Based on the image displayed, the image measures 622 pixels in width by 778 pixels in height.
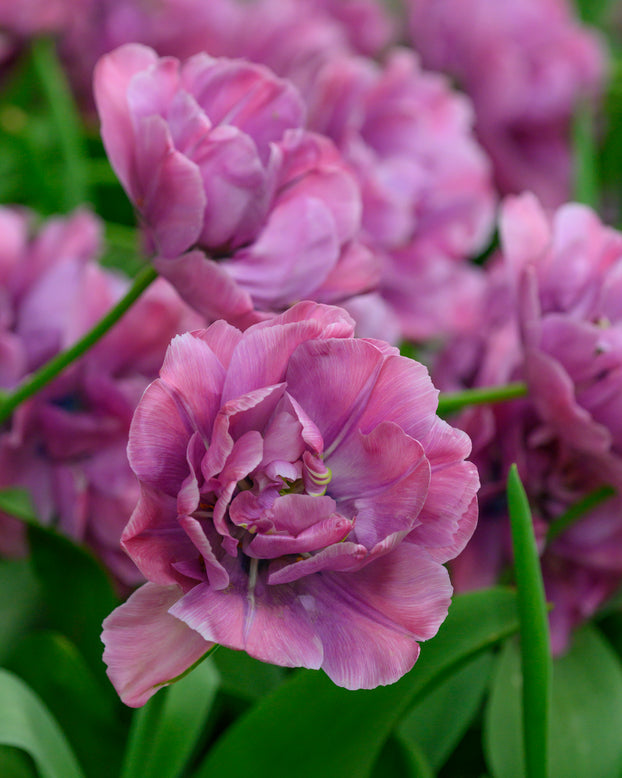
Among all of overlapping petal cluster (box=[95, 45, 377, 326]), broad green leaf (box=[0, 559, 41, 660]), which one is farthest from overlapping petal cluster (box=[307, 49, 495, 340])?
broad green leaf (box=[0, 559, 41, 660])

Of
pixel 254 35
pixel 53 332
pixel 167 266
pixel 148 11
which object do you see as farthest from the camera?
pixel 148 11

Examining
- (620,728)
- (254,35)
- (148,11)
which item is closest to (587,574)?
(620,728)

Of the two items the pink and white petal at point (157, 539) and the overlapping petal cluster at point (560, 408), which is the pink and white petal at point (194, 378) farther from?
the overlapping petal cluster at point (560, 408)

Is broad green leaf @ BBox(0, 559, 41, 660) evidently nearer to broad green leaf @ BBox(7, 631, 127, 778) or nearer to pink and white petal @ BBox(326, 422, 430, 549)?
broad green leaf @ BBox(7, 631, 127, 778)

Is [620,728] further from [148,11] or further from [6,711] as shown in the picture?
[148,11]

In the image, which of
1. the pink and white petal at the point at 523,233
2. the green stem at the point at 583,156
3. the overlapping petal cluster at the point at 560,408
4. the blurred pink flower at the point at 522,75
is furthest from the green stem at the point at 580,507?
the blurred pink flower at the point at 522,75
